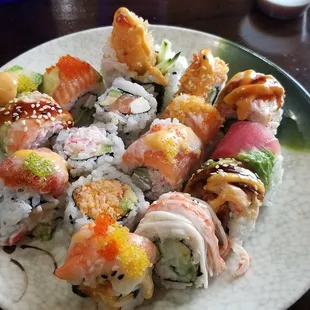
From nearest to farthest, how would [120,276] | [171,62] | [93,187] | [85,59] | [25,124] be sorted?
[120,276]
[93,187]
[25,124]
[171,62]
[85,59]

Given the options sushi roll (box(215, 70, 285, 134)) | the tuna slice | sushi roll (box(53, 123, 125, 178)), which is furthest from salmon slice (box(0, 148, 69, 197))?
sushi roll (box(215, 70, 285, 134))

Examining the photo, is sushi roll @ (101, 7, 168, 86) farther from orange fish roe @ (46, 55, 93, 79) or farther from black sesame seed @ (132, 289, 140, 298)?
black sesame seed @ (132, 289, 140, 298)

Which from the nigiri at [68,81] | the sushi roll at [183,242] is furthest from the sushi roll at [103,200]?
the nigiri at [68,81]

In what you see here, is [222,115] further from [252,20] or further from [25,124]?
[252,20]

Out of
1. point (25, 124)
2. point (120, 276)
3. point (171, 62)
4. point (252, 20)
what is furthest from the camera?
point (252, 20)

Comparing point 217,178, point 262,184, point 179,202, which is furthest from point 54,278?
point 262,184

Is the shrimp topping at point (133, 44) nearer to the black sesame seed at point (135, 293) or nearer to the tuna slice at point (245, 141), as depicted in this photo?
the tuna slice at point (245, 141)

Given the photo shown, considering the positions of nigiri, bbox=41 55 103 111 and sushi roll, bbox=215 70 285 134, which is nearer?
sushi roll, bbox=215 70 285 134
